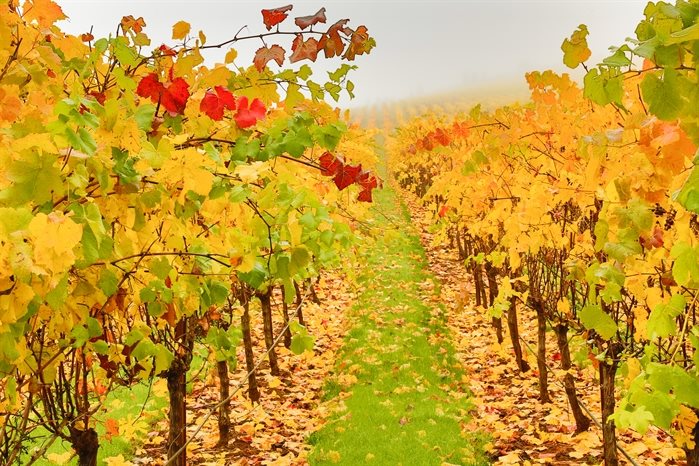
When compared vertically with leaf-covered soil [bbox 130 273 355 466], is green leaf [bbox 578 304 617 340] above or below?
above

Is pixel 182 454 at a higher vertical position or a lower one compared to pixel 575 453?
higher

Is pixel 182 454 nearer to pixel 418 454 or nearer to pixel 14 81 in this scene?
pixel 418 454

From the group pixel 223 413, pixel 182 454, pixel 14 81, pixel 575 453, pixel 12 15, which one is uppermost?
pixel 12 15

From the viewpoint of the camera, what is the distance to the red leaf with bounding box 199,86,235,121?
2199 mm

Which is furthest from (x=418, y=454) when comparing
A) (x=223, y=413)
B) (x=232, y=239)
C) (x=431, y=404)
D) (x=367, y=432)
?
(x=232, y=239)

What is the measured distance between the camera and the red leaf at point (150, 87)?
2.13 metres

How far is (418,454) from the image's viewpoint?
614 centimetres

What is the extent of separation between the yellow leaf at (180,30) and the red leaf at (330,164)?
1.12m

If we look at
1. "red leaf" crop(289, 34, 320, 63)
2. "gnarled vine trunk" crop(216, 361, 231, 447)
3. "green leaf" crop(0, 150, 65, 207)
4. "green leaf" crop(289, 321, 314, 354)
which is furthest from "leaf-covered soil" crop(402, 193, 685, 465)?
"green leaf" crop(0, 150, 65, 207)

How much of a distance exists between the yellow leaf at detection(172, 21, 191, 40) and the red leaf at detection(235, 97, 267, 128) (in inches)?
25.5

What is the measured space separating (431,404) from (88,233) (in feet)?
23.1

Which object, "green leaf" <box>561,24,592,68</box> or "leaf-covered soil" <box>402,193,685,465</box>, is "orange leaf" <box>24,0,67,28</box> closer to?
"green leaf" <box>561,24,592,68</box>

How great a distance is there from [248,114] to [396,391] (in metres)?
6.67

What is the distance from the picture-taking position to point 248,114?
2.31 m
